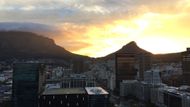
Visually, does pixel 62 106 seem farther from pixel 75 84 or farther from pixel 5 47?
pixel 5 47

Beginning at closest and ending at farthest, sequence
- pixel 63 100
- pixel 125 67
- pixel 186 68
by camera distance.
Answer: pixel 63 100 → pixel 186 68 → pixel 125 67

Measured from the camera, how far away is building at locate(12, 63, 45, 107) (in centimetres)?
5881

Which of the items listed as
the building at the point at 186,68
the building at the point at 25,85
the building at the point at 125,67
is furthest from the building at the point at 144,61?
the building at the point at 25,85

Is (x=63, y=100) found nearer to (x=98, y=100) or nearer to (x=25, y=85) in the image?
(x=98, y=100)

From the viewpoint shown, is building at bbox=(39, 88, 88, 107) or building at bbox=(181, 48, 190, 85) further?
building at bbox=(181, 48, 190, 85)

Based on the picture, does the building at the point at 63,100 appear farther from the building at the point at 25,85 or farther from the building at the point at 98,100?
the building at the point at 98,100

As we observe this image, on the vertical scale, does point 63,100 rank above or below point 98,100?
below

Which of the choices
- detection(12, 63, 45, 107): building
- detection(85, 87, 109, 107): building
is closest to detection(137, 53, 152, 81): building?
detection(85, 87, 109, 107): building

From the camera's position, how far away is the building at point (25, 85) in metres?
58.8

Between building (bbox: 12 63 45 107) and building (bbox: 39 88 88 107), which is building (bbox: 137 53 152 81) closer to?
building (bbox: 39 88 88 107)

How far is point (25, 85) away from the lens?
5988cm

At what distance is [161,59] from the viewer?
187750 millimetres

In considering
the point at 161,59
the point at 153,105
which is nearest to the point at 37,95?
the point at 153,105

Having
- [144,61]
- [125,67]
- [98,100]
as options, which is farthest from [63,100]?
[144,61]
